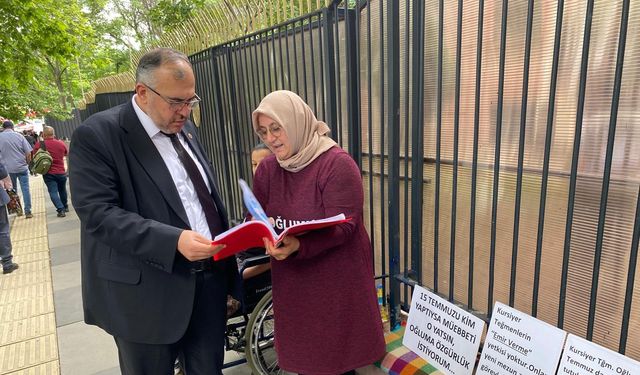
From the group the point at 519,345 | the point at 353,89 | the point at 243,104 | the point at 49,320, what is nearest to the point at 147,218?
the point at 353,89

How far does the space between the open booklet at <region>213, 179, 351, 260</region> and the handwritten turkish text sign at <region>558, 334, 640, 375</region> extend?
35.2 inches

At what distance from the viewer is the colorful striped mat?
6.59ft

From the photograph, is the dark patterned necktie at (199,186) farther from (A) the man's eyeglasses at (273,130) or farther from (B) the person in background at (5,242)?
(B) the person in background at (5,242)

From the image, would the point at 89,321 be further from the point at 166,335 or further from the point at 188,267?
the point at 188,267

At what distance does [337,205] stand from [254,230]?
0.38m

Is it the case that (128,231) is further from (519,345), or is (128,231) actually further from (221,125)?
(221,125)

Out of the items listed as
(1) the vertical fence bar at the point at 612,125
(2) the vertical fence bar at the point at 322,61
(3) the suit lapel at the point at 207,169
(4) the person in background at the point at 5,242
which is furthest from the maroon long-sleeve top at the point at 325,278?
(4) the person in background at the point at 5,242

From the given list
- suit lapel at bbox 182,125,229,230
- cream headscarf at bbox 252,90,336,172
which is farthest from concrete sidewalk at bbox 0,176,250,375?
cream headscarf at bbox 252,90,336,172

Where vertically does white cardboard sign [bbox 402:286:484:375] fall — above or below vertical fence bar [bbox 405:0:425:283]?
below

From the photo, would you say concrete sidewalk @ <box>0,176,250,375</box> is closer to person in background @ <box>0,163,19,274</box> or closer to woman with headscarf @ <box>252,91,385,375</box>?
person in background @ <box>0,163,19,274</box>

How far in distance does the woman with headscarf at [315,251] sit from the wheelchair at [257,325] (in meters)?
0.69

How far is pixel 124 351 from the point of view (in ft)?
→ 6.21

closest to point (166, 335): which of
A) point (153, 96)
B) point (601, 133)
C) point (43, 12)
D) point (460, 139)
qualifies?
point (153, 96)

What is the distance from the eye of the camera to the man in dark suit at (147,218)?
5.26 ft
